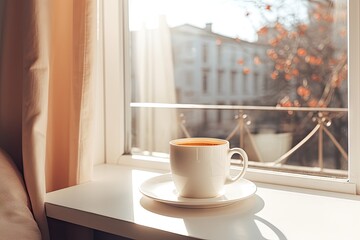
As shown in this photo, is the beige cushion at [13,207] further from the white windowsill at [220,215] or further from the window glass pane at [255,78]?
the window glass pane at [255,78]

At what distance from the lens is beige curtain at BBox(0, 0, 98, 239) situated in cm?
79

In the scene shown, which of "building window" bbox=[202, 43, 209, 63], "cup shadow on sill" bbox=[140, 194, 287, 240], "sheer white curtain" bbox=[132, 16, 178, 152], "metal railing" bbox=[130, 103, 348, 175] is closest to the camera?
"cup shadow on sill" bbox=[140, 194, 287, 240]

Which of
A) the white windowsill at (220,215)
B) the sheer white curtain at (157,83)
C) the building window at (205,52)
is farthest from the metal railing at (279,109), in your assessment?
the white windowsill at (220,215)

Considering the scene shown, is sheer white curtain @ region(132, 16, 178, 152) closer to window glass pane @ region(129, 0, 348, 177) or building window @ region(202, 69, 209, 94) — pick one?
window glass pane @ region(129, 0, 348, 177)

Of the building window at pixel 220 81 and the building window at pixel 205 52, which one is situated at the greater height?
the building window at pixel 205 52

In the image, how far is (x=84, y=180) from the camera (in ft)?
3.04

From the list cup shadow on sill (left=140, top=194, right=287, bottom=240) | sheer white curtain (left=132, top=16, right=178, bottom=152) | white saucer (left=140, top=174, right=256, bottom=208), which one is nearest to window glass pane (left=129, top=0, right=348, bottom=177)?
sheer white curtain (left=132, top=16, right=178, bottom=152)

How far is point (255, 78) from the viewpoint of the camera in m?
2.93

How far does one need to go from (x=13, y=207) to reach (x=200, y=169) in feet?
1.23

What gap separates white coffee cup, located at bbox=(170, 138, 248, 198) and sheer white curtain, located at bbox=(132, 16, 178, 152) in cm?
131

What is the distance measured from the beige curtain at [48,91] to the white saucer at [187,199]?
20 centimetres

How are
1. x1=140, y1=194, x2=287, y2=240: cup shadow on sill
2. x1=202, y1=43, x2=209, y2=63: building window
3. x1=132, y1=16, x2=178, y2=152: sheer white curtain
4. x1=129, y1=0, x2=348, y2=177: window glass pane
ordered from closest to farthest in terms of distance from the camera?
x1=140, y1=194, x2=287, y2=240: cup shadow on sill, x1=132, y1=16, x2=178, y2=152: sheer white curtain, x1=129, y1=0, x2=348, y2=177: window glass pane, x1=202, y1=43, x2=209, y2=63: building window

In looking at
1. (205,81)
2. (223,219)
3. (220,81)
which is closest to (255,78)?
(220,81)

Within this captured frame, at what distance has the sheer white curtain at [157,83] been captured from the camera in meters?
2.14
